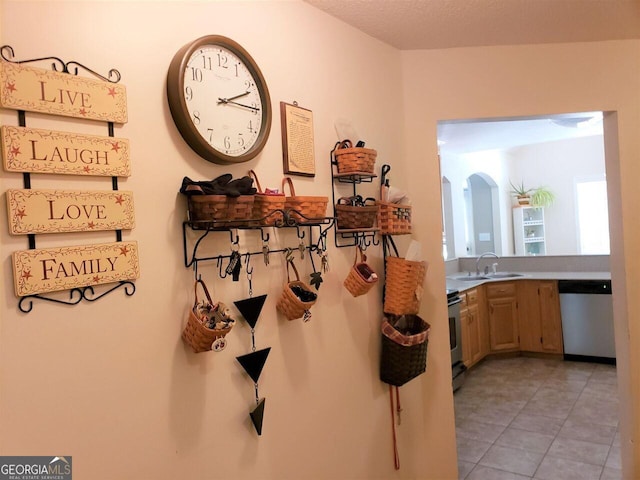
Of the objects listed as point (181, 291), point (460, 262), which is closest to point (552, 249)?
point (460, 262)

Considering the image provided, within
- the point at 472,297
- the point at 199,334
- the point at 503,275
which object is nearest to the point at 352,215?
the point at 199,334

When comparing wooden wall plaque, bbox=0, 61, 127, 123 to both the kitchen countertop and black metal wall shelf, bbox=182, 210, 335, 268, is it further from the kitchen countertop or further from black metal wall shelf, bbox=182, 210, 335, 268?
the kitchen countertop

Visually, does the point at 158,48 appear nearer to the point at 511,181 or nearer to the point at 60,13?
the point at 60,13

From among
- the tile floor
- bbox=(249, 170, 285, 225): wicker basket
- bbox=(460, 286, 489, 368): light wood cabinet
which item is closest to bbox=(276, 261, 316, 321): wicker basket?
bbox=(249, 170, 285, 225): wicker basket

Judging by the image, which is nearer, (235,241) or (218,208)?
(218,208)

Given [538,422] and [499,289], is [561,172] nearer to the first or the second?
[499,289]

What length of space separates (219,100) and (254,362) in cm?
77

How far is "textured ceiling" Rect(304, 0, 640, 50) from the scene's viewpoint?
5.68 feet

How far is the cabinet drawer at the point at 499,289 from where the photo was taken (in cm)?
464

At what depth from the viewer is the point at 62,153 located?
3.23 feet

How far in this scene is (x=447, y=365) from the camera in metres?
2.23

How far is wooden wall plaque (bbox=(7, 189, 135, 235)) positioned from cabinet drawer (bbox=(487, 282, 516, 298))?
4.19 m

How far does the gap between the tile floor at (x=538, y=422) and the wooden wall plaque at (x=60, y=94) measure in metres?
2.55

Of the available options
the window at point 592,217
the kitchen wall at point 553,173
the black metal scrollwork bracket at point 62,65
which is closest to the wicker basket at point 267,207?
the black metal scrollwork bracket at point 62,65
